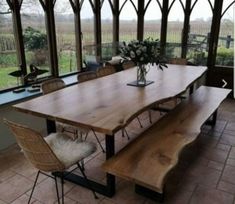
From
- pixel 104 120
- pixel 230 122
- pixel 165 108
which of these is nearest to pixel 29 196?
pixel 104 120

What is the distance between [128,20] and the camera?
533 centimetres

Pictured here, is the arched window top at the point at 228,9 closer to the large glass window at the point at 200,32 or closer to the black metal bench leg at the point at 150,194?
the large glass window at the point at 200,32

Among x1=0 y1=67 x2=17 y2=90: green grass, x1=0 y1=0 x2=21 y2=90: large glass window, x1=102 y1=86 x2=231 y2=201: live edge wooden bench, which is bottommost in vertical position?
x1=102 y1=86 x2=231 y2=201: live edge wooden bench

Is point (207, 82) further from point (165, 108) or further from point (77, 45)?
point (77, 45)

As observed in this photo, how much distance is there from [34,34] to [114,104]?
206cm

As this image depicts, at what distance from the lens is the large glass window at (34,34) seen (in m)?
3.51

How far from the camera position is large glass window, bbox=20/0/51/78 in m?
3.51

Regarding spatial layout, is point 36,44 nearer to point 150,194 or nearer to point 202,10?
point 150,194

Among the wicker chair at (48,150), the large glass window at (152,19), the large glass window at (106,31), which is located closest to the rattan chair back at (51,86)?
the wicker chair at (48,150)

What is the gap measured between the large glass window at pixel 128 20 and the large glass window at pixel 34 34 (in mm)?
2009

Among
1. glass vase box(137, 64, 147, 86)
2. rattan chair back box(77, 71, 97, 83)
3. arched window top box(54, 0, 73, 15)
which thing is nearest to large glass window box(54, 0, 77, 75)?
arched window top box(54, 0, 73, 15)

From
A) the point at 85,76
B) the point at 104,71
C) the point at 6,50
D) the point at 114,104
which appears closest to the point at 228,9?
the point at 104,71

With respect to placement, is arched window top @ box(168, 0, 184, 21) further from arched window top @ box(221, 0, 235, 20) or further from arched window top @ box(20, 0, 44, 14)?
arched window top @ box(20, 0, 44, 14)

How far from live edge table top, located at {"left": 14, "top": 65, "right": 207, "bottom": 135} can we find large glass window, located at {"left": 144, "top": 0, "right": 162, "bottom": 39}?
219cm
